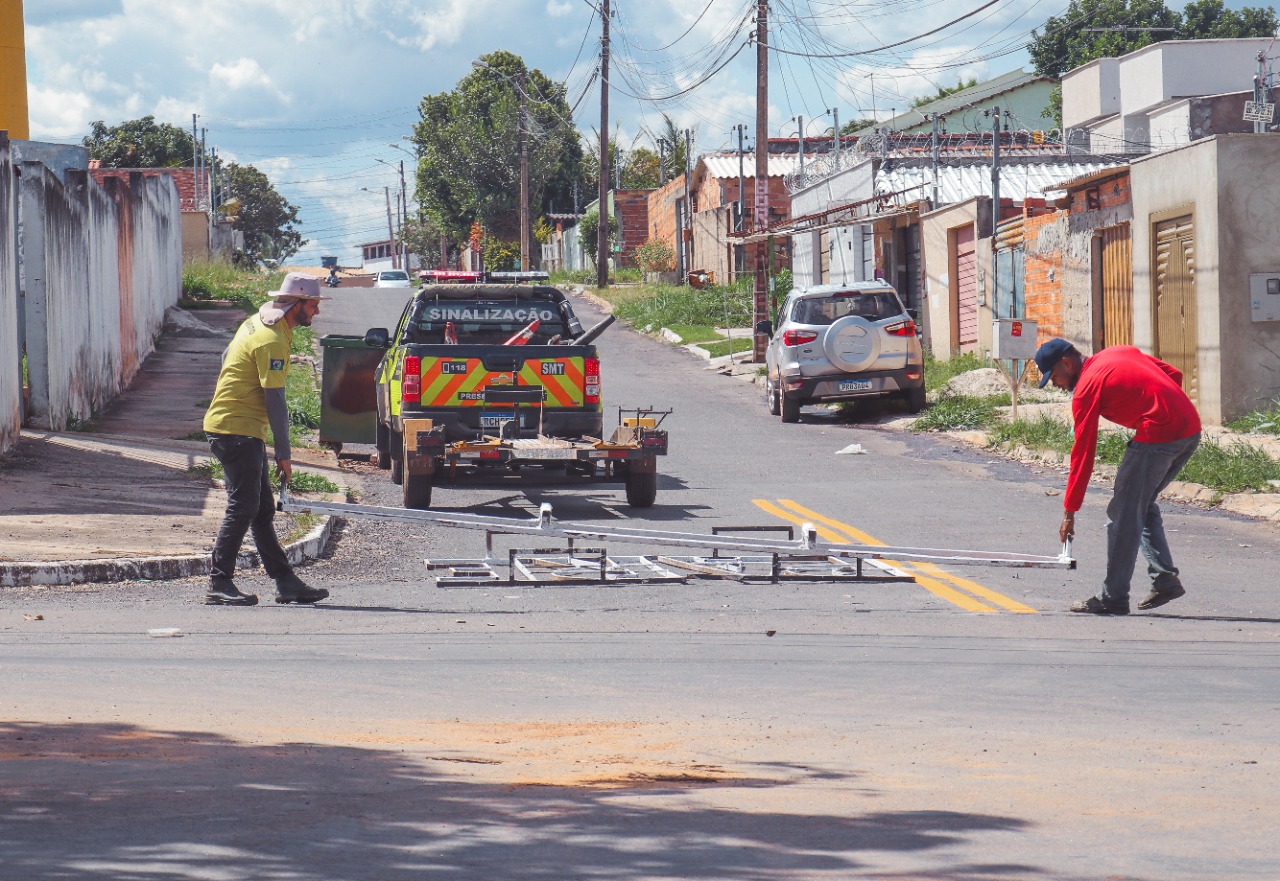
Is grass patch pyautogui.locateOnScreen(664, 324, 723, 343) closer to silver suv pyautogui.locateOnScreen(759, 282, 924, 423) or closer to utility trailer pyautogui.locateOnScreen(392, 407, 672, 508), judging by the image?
silver suv pyautogui.locateOnScreen(759, 282, 924, 423)

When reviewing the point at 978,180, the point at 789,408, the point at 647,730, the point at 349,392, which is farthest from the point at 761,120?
the point at 647,730

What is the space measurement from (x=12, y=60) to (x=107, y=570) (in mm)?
15483

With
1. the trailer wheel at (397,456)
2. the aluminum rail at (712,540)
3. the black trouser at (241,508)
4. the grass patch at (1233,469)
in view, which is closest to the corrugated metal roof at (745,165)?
the trailer wheel at (397,456)

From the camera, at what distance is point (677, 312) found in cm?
4491

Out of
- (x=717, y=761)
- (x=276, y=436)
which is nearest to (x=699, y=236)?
(x=276, y=436)

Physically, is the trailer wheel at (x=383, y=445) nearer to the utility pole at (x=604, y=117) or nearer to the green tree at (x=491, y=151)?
the utility pole at (x=604, y=117)

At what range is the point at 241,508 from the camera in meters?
9.74

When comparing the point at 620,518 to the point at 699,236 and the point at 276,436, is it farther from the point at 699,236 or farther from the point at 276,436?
the point at 699,236

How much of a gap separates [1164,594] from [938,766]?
4.23 meters

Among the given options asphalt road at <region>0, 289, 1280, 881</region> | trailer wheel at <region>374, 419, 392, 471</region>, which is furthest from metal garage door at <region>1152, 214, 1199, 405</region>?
trailer wheel at <region>374, 419, 392, 471</region>

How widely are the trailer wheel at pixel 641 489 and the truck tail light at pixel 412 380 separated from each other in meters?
2.11

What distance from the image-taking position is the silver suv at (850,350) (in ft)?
80.1

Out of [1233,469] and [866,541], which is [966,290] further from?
[866,541]

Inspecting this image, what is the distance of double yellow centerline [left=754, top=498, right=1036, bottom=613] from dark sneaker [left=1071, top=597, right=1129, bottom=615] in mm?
289
